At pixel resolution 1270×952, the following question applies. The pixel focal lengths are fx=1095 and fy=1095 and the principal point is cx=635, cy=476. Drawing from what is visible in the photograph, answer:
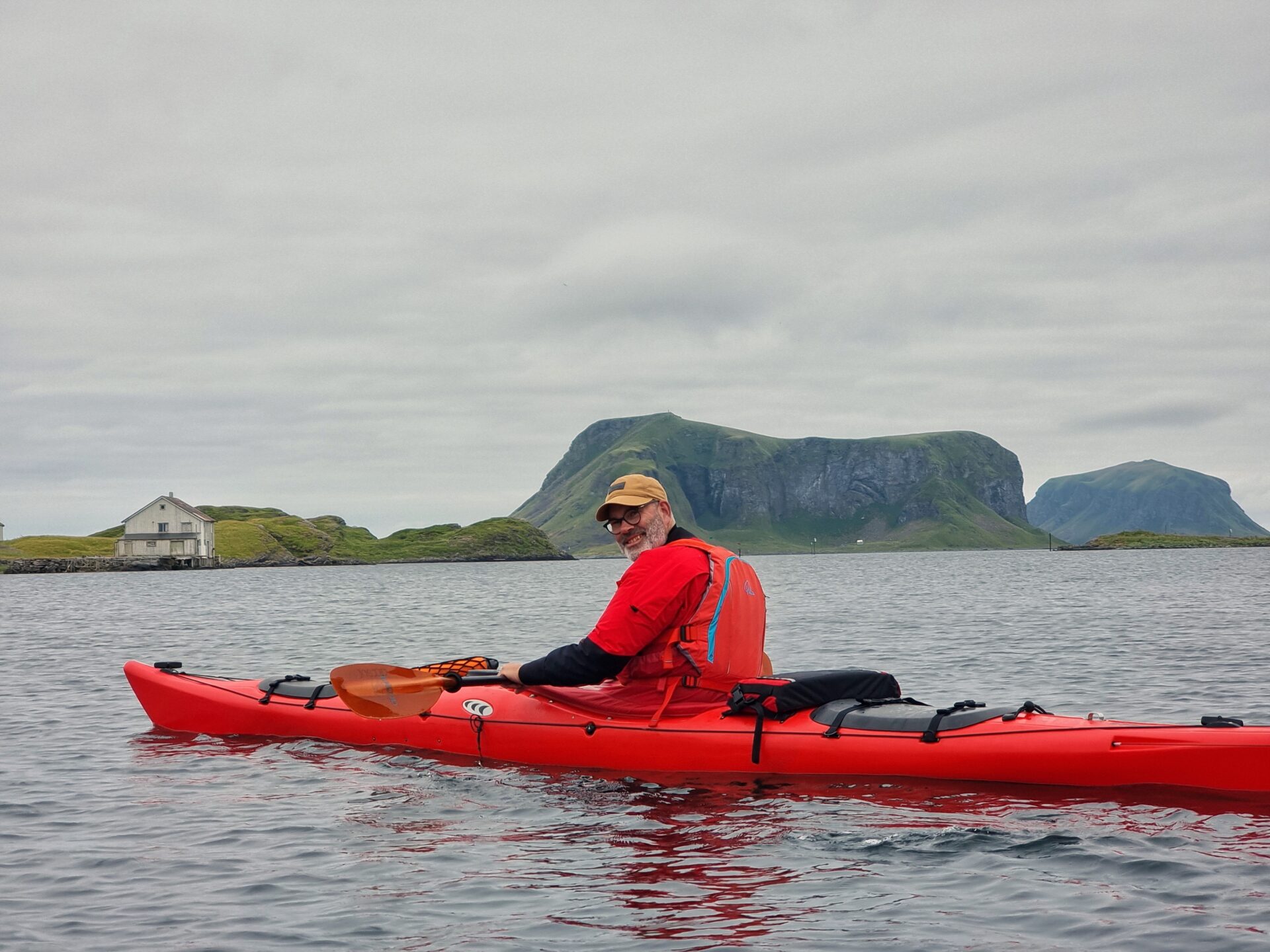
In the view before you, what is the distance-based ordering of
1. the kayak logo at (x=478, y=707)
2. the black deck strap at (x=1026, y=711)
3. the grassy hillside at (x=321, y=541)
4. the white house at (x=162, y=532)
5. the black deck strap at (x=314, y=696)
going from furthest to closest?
the grassy hillside at (x=321, y=541), the white house at (x=162, y=532), the black deck strap at (x=314, y=696), the kayak logo at (x=478, y=707), the black deck strap at (x=1026, y=711)

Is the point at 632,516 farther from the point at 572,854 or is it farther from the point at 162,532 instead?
the point at 162,532

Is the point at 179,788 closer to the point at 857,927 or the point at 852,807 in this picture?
the point at 852,807

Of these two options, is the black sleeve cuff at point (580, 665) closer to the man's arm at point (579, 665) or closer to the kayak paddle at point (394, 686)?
the man's arm at point (579, 665)

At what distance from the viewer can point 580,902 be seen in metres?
6.58

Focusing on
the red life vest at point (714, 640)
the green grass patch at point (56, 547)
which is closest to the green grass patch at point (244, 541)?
the green grass patch at point (56, 547)

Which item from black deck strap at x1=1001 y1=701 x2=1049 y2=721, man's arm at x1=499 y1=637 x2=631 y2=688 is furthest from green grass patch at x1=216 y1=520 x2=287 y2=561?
black deck strap at x1=1001 y1=701 x2=1049 y2=721

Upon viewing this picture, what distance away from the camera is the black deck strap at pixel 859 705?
908 cm

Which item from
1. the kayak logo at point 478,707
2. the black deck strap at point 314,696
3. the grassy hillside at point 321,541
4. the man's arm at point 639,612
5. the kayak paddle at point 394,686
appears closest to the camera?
the man's arm at point 639,612

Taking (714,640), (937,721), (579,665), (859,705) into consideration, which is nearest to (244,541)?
(579,665)

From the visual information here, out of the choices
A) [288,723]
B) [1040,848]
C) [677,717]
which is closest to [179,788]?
[288,723]

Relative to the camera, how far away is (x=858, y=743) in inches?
353

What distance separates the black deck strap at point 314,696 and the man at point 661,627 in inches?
122

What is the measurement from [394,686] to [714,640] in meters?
3.28

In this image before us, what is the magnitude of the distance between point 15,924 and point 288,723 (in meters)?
5.54
